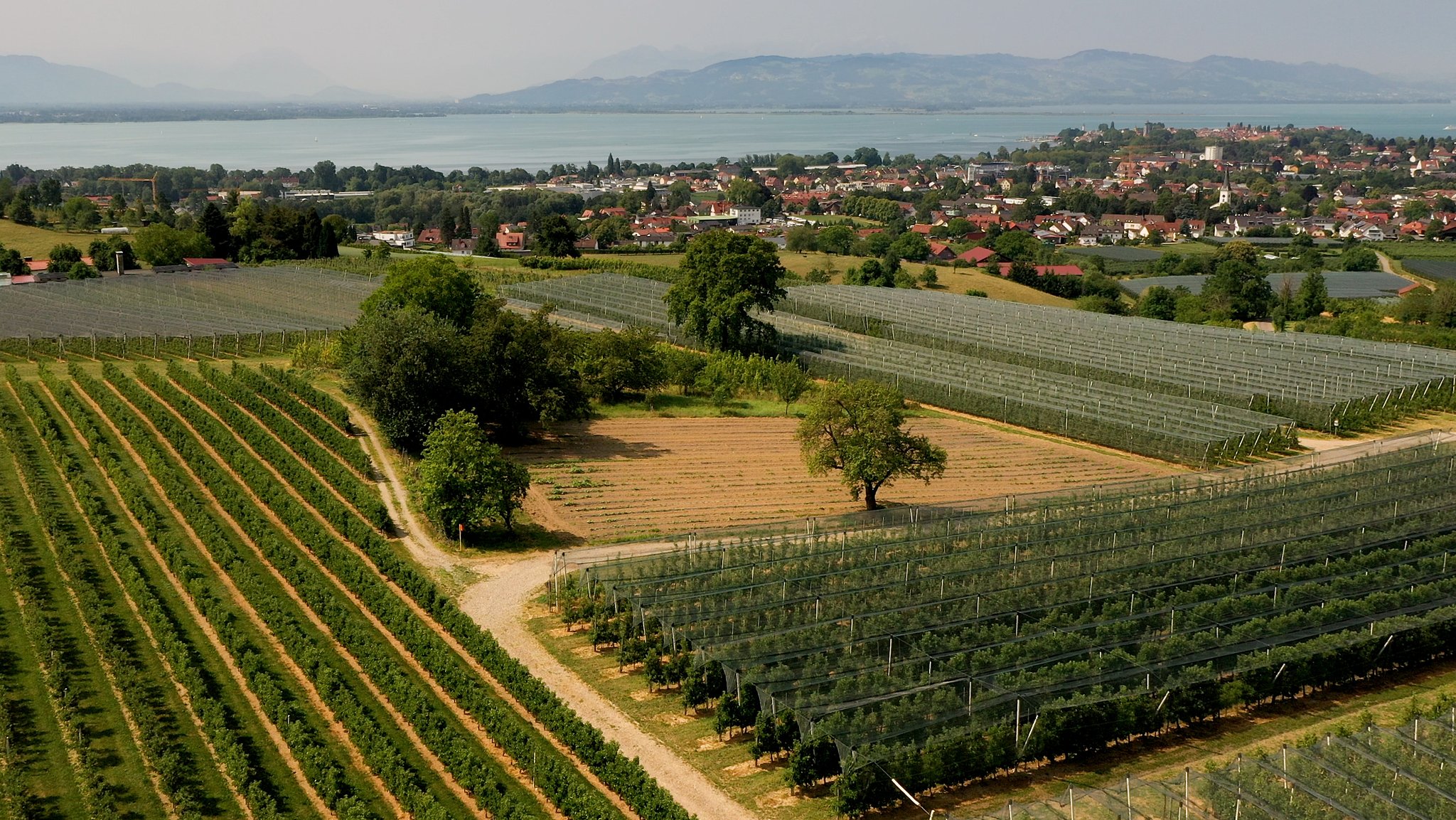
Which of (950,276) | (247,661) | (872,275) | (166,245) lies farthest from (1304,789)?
(166,245)

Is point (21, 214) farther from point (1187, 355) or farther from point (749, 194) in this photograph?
point (749, 194)

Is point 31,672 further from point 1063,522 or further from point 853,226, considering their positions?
point 853,226

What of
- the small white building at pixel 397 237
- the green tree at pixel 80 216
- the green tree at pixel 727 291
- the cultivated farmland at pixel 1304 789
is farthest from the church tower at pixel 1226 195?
the cultivated farmland at pixel 1304 789

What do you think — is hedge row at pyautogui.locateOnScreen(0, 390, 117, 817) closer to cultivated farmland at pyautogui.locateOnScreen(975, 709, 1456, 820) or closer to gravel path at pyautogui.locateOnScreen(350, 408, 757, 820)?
gravel path at pyautogui.locateOnScreen(350, 408, 757, 820)

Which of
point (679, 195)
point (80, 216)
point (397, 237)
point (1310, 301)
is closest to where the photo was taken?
point (1310, 301)

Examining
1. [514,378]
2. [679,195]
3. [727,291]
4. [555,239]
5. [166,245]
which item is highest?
[166,245]

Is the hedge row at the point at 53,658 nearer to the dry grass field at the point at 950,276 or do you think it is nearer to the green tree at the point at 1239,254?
the dry grass field at the point at 950,276

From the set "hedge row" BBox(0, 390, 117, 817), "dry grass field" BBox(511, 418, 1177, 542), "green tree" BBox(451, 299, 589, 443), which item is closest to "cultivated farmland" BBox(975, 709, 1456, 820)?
"hedge row" BBox(0, 390, 117, 817)
